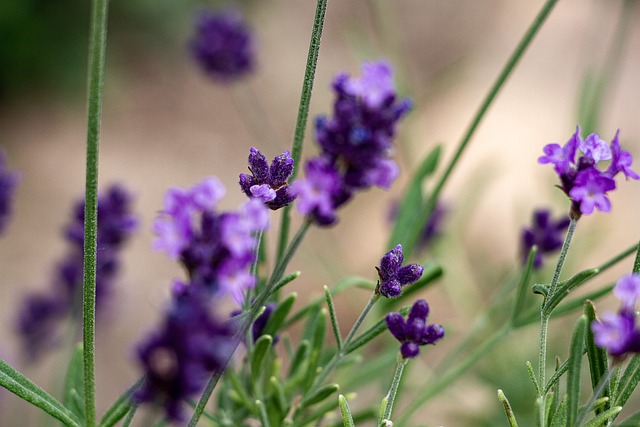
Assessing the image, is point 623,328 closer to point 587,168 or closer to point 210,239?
point 587,168

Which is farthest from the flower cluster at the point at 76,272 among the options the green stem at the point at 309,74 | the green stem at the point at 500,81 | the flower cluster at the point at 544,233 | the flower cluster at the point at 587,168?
the flower cluster at the point at 544,233

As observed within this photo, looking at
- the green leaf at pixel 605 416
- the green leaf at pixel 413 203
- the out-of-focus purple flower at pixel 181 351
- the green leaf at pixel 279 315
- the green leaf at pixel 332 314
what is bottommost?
the out-of-focus purple flower at pixel 181 351

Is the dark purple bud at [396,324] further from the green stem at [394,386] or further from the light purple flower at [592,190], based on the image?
the light purple flower at [592,190]

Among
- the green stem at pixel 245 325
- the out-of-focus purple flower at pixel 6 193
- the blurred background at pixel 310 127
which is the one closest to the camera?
the green stem at pixel 245 325

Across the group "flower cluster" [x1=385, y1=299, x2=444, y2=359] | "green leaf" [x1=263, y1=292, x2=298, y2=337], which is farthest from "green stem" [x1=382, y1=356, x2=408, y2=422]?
"green leaf" [x1=263, y1=292, x2=298, y2=337]

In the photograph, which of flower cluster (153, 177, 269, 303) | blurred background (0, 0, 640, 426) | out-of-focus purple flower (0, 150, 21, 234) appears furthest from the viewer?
blurred background (0, 0, 640, 426)

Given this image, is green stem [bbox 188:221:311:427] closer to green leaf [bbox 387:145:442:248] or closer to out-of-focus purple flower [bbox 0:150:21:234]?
green leaf [bbox 387:145:442:248]
